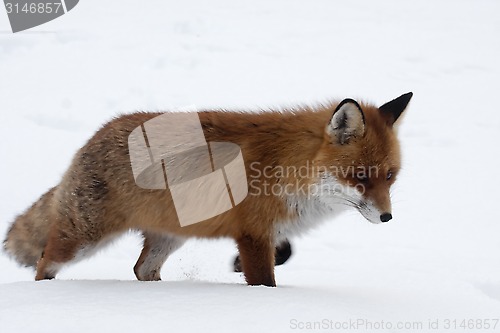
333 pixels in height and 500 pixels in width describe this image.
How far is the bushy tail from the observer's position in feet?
14.4

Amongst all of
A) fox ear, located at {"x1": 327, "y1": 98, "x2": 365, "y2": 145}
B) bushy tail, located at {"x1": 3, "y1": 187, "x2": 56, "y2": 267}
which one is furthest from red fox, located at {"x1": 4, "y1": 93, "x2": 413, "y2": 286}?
bushy tail, located at {"x1": 3, "y1": 187, "x2": 56, "y2": 267}

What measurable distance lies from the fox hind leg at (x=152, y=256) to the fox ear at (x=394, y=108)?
6.08 feet

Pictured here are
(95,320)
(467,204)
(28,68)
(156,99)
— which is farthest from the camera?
(28,68)

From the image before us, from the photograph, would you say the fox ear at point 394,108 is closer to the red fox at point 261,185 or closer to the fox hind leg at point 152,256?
the red fox at point 261,185

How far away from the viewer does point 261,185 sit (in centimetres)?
380

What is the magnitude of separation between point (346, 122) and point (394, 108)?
1.67 ft

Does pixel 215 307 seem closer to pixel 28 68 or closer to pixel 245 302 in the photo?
pixel 245 302

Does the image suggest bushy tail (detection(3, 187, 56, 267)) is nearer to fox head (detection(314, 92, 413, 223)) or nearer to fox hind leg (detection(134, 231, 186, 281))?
fox hind leg (detection(134, 231, 186, 281))

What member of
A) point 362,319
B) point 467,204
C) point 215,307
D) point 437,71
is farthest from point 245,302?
point 437,71

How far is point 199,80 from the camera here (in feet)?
36.8

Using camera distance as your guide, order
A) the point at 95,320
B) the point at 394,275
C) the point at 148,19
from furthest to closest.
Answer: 1. the point at 148,19
2. the point at 394,275
3. the point at 95,320

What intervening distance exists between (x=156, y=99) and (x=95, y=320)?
7.81m

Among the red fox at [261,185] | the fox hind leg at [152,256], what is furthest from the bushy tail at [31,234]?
the fox hind leg at [152,256]

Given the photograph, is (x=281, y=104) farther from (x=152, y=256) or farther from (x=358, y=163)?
(x=358, y=163)
